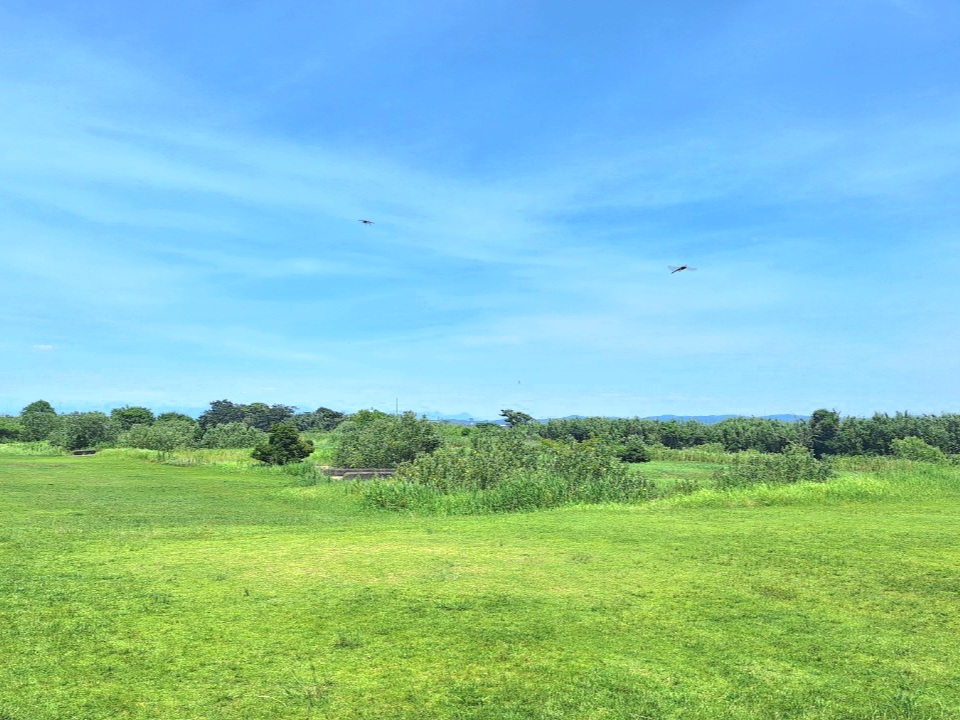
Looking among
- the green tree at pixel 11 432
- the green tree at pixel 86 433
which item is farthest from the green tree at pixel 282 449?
the green tree at pixel 11 432

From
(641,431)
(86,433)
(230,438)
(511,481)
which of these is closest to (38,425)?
(86,433)

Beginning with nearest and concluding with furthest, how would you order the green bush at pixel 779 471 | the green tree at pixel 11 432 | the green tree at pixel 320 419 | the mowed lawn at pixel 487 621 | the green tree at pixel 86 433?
the mowed lawn at pixel 487 621 < the green bush at pixel 779 471 < the green tree at pixel 86 433 < the green tree at pixel 11 432 < the green tree at pixel 320 419

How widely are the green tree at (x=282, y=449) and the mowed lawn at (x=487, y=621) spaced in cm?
2023

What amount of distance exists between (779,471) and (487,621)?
1311 centimetres

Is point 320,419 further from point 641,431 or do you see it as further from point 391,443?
point 391,443

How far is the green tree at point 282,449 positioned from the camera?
3095 centimetres

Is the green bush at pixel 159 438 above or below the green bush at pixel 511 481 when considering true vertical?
above

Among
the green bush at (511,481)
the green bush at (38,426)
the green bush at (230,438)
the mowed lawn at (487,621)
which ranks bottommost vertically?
the mowed lawn at (487,621)

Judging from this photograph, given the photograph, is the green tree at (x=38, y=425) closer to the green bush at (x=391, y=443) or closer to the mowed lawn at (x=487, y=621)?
the green bush at (x=391, y=443)

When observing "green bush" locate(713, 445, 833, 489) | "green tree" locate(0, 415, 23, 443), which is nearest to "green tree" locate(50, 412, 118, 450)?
"green tree" locate(0, 415, 23, 443)

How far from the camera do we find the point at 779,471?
1658cm

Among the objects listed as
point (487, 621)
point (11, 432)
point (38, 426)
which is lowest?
point (487, 621)

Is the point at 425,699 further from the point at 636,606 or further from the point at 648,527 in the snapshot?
the point at 648,527

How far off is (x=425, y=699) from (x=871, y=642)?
378 cm
